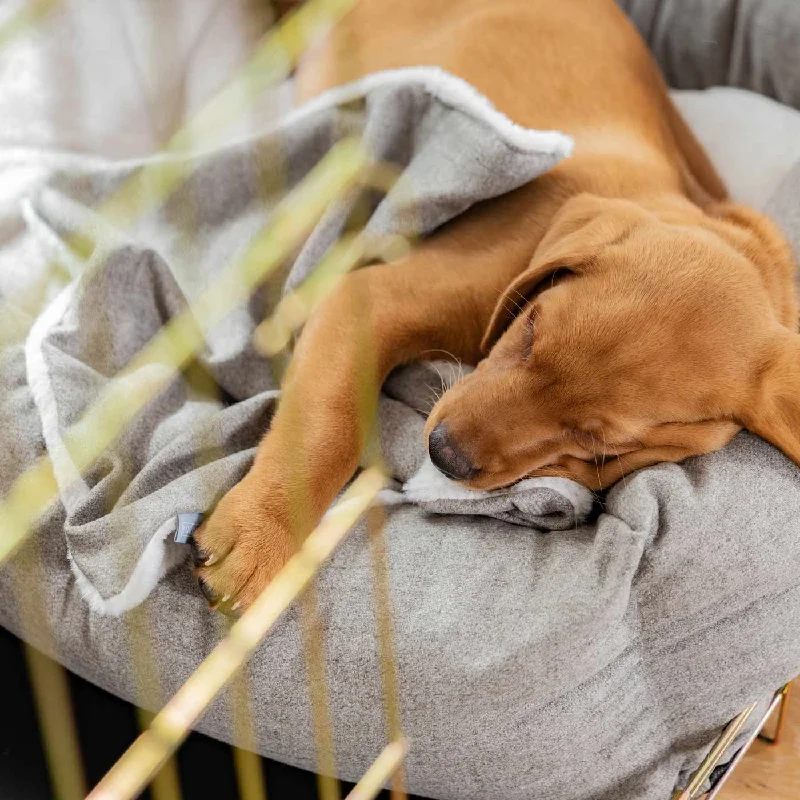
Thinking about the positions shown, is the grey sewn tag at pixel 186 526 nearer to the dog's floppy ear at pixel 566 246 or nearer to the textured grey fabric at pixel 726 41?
the dog's floppy ear at pixel 566 246

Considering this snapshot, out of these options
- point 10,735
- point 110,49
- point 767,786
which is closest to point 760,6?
point 110,49

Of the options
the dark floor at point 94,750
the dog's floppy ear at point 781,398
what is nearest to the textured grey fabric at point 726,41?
the dog's floppy ear at point 781,398

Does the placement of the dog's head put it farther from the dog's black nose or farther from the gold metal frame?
the gold metal frame

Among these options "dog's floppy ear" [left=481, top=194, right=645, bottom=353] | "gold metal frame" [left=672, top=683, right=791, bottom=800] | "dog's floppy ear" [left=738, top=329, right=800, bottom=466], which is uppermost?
"dog's floppy ear" [left=481, top=194, right=645, bottom=353]

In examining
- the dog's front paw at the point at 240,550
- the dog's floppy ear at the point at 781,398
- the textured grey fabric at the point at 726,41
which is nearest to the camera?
the dog's front paw at the point at 240,550

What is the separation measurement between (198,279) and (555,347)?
2.30ft

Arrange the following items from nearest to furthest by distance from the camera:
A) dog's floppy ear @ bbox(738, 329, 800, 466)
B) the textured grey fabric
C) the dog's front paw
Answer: the dog's front paw < dog's floppy ear @ bbox(738, 329, 800, 466) < the textured grey fabric

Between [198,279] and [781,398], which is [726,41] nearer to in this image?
[781,398]

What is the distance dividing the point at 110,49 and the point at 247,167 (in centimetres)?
59

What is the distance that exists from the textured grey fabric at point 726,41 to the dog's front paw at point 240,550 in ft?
4.97

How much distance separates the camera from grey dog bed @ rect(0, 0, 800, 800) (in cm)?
114

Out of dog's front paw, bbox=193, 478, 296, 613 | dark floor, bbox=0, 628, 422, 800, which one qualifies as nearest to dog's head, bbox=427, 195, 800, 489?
dog's front paw, bbox=193, 478, 296, 613

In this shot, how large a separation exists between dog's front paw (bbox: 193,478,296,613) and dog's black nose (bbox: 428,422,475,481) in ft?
0.70

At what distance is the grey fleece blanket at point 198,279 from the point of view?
120 cm
